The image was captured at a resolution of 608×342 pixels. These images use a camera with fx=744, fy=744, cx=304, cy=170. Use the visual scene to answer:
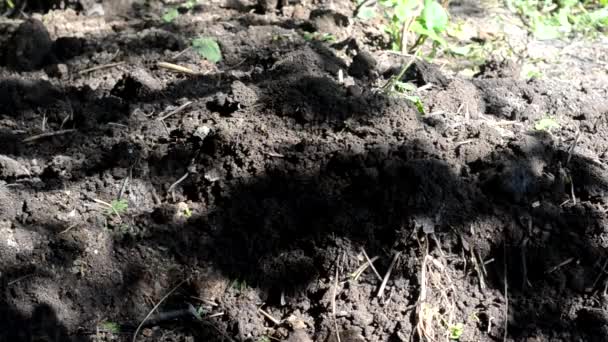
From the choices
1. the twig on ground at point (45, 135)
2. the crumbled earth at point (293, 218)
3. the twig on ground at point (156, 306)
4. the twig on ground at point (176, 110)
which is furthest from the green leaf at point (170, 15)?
the twig on ground at point (156, 306)

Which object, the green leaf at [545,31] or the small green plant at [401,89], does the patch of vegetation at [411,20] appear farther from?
the green leaf at [545,31]

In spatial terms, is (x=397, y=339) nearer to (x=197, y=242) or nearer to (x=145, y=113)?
(x=197, y=242)

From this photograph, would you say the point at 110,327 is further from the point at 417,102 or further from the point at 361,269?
the point at 417,102

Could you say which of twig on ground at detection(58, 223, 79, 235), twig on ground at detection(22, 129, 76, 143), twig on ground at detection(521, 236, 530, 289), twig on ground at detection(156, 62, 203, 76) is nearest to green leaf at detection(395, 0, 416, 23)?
twig on ground at detection(156, 62, 203, 76)

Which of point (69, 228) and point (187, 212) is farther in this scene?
point (187, 212)

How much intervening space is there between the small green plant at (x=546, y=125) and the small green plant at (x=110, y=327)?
7.52 ft

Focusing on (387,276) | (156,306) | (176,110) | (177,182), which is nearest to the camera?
(156,306)

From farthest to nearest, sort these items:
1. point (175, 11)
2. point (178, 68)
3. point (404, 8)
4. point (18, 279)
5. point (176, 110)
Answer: point (175, 11) < point (178, 68) < point (404, 8) < point (176, 110) < point (18, 279)

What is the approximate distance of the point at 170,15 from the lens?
5043mm

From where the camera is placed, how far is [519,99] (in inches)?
162

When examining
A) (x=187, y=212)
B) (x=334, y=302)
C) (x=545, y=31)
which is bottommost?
(x=545, y=31)

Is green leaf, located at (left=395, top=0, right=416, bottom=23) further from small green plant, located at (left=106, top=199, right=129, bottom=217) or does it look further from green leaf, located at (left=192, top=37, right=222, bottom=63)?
small green plant, located at (left=106, top=199, right=129, bottom=217)

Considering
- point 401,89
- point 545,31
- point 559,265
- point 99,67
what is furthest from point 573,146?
point 99,67

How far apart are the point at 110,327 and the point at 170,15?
107 inches
